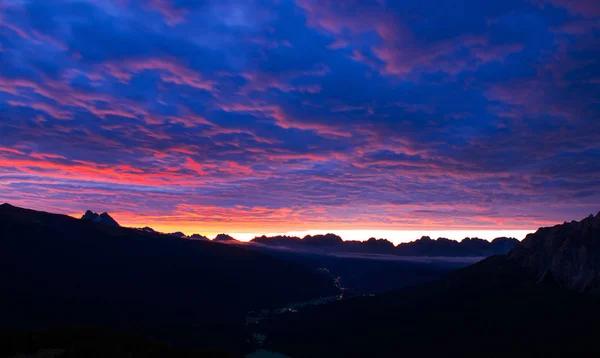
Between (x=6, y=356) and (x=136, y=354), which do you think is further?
(x=136, y=354)

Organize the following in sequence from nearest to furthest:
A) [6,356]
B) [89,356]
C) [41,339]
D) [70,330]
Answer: [6,356] → [89,356] → [41,339] → [70,330]

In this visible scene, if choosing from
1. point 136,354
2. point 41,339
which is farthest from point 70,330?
point 136,354

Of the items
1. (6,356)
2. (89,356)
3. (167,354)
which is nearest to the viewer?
(6,356)

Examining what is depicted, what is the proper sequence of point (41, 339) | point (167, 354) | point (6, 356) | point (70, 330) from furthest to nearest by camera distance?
point (70, 330) < point (167, 354) < point (41, 339) < point (6, 356)

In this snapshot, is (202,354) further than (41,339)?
Yes

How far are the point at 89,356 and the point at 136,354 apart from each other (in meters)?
9.29

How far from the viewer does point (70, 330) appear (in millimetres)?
79688

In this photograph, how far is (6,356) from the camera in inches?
2224

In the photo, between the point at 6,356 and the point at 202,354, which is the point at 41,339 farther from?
the point at 202,354

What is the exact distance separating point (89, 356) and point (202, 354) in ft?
83.2

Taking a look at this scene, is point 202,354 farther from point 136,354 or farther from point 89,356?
point 89,356

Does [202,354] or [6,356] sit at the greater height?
[6,356]

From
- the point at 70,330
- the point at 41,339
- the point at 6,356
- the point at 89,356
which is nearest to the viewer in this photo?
the point at 6,356

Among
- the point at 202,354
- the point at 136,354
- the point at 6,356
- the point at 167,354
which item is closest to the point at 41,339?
the point at 6,356
